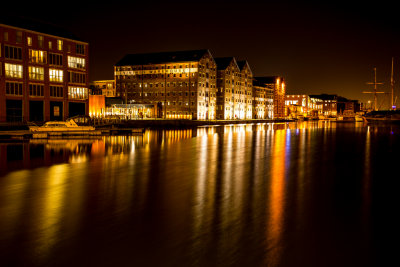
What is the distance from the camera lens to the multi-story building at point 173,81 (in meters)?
92.2

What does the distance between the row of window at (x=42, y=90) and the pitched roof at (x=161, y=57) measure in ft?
130

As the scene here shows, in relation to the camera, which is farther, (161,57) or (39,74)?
(161,57)

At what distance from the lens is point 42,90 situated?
173 ft

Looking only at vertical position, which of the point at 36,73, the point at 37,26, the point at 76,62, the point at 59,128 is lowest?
the point at 59,128

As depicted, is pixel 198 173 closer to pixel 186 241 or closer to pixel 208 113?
pixel 186 241

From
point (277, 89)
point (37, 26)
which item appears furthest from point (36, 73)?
point (277, 89)

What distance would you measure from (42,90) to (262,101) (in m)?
98.2

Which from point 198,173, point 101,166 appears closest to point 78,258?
point 198,173

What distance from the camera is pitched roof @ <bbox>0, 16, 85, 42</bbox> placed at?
1982 inches

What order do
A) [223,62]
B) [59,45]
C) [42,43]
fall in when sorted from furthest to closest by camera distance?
1. [223,62]
2. [59,45]
3. [42,43]

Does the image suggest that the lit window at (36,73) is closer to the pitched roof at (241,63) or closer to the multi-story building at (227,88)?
the multi-story building at (227,88)

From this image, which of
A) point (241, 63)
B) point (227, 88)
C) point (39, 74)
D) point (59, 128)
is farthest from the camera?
point (241, 63)

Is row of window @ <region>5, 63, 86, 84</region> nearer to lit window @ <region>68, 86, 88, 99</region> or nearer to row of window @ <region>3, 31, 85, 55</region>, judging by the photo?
lit window @ <region>68, 86, 88, 99</region>

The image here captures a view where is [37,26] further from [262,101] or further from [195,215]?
[262,101]
